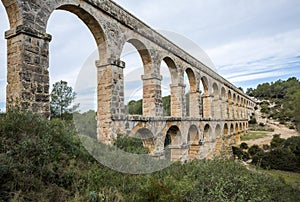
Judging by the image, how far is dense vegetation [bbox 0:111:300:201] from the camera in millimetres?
2859

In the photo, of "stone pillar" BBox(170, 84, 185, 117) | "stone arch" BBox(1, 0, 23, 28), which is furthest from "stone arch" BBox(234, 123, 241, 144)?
"stone arch" BBox(1, 0, 23, 28)

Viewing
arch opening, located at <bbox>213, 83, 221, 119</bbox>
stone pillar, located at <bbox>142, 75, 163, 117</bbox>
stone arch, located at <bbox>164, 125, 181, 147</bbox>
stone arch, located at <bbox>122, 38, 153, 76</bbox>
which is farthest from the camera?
arch opening, located at <bbox>213, 83, 221, 119</bbox>

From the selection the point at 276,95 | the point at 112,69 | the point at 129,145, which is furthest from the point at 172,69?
the point at 276,95

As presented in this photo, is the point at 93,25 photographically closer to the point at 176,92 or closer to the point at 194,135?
the point at 176,92

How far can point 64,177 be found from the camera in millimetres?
3340

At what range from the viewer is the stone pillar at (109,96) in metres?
7.25

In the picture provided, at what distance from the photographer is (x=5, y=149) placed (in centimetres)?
327

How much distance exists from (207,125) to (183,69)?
480 cm

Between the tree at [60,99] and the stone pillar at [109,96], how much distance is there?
314cm

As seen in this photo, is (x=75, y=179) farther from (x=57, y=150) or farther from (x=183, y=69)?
(x=183, y=69)

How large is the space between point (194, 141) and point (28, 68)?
993 cm

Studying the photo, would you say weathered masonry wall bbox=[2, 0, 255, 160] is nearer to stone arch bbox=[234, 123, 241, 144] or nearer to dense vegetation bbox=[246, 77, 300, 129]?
stone arch bbox=[234, 123, 241, 144]

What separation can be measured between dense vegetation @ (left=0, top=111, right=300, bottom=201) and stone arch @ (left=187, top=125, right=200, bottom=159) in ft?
→ 28.0

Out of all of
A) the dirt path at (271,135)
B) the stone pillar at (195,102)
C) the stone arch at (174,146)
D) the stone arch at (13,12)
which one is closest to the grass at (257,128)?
the dirt path at (271,135)
